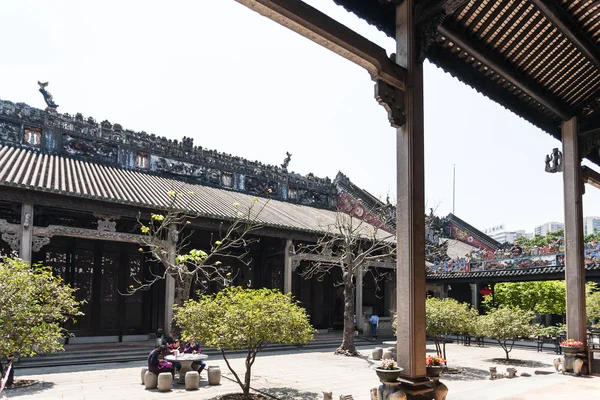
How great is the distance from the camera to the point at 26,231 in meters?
13.8

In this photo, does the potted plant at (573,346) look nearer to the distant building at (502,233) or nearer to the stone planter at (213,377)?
the stone planter at (213,377)

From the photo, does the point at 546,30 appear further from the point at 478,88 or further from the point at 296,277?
the point at 296,277

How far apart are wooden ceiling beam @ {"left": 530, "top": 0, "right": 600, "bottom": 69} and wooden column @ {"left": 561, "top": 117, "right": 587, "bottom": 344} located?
2.59 metres

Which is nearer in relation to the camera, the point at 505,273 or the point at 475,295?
the point at 505,273

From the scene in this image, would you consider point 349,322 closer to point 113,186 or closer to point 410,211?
point 113,186

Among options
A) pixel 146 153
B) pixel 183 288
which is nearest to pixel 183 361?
pixel 183 288

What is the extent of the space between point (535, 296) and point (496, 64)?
792 inches

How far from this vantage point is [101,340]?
16734mm

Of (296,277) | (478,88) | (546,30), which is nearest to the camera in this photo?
(546,30)

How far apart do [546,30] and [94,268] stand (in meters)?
15.3

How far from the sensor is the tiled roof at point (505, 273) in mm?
19639

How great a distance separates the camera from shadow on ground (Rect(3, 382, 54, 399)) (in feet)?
30.7

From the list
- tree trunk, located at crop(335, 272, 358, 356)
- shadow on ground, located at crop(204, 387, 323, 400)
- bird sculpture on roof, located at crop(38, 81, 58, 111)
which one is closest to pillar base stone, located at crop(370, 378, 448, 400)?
shadow on ground, located at crop(204, 387, 323, 400)

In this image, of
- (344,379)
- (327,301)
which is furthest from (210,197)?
(344,379)
